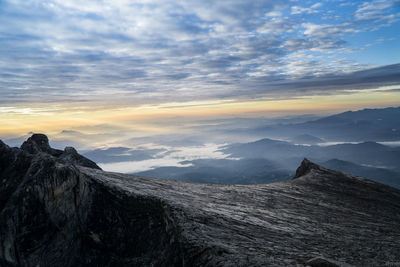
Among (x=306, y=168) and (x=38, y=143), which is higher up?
(x=38, y=143)

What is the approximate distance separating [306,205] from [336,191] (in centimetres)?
1109

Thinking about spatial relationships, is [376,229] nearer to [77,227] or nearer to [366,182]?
[366,182]

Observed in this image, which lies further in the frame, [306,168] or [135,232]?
[306,168]

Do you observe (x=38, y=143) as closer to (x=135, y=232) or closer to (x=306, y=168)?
(x=135, y=232)

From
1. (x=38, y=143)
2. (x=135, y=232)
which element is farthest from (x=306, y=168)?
(x=38, y=143)

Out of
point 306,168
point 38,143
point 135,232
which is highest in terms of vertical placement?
point 38,143

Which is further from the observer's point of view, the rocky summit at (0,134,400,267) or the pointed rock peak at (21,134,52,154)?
the pointed rock peak at (21,134,52,154)

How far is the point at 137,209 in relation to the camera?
1414 cm

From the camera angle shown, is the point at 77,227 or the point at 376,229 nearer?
the point at 77,227

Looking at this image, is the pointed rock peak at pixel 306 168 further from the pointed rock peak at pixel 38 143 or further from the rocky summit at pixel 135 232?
the pointed rock peak at pixel 38 143

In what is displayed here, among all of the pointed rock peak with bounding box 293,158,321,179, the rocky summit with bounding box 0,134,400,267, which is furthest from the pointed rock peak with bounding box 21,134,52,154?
the pointed rock peak with bounding box 293,158,321,179

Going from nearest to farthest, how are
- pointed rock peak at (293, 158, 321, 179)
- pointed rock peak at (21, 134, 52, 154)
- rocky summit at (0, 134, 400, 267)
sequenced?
rocky summit at (0, 134, 400, 267) < pointed rock peak at (21, 134, 52, 154) < pointed rock peak at (293, 158, 321, 179)

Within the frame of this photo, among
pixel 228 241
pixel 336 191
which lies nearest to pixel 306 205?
pixel 336 191

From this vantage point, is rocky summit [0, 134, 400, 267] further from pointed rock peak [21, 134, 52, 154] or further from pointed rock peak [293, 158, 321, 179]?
pointed rock peak [293, 158, 321, 179]
